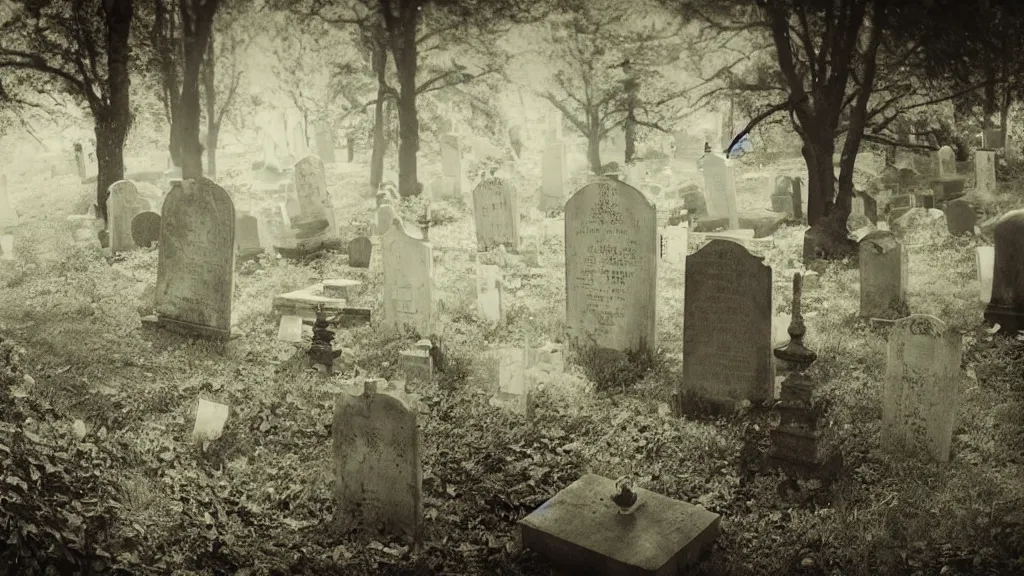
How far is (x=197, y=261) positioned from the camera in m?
10.8

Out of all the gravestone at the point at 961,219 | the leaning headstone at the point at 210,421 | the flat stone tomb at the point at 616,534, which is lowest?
the flat stone tomb at the point at 616,534

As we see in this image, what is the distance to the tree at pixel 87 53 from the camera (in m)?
17.3

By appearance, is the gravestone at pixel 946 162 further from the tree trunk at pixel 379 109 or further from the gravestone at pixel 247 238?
the gravestone at pixel 247 238

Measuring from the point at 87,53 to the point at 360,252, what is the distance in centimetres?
775

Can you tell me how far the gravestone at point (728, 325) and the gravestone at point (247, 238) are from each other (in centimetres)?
936

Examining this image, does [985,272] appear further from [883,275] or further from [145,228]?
[145,228]

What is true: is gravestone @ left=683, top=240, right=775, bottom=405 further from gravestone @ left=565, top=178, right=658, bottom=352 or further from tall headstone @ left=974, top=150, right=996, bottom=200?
tall headstone @ left=974, top=150, right=996, bottom=200

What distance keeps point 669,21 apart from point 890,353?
1183 cm

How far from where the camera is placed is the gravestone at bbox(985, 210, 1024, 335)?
1005 centimetres

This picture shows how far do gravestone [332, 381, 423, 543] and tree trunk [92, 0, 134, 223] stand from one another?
1334cm

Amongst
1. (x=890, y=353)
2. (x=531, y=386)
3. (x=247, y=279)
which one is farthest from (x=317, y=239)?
(x=890, y=353)

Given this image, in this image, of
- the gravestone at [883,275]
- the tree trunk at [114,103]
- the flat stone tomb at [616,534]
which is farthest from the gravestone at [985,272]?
the tree trunk at [114,103]

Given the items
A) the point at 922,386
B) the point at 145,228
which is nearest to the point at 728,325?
the point at 922,386

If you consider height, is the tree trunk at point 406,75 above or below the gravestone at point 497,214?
above
